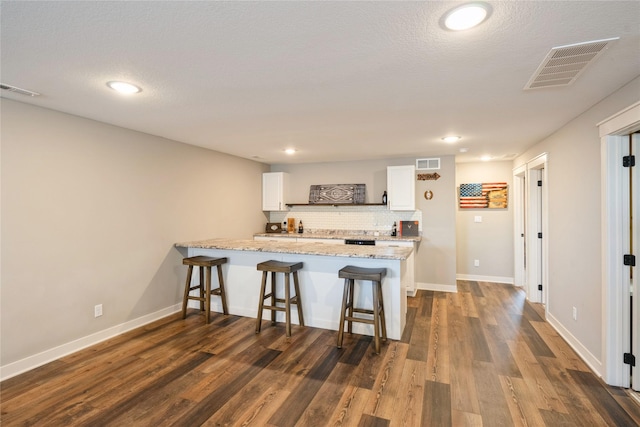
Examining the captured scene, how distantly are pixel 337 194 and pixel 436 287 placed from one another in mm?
2457

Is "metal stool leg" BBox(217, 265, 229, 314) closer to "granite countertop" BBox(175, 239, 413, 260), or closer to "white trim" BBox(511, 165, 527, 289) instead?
"granite countertop" BBox(175, 239, 413, 260)

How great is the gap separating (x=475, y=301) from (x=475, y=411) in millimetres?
2912

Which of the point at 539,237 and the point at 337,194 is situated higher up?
the point at 337,194

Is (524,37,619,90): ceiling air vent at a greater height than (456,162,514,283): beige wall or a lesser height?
greater

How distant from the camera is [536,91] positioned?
94.4 inches

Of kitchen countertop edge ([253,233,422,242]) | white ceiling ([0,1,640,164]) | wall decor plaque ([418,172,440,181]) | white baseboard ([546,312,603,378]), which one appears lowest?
white baseboard ([546,312,603,378])

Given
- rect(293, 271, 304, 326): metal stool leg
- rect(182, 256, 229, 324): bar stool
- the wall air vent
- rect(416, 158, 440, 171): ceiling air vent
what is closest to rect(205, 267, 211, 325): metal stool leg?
rect(182, 256, 229, 324): bar stool

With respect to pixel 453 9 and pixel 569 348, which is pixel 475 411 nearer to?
pixel 569 348

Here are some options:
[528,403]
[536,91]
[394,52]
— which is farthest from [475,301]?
[394,52]

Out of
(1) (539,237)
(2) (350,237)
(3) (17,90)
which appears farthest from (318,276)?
(1) (539,237)

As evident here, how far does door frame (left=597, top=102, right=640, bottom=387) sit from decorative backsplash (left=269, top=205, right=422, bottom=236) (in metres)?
3.05

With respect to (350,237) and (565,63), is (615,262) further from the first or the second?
(350,237)

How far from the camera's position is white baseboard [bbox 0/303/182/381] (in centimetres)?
262

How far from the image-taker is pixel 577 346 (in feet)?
9.93
